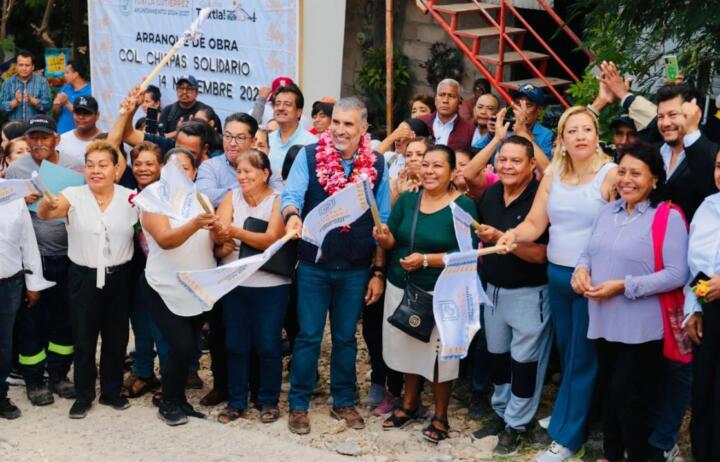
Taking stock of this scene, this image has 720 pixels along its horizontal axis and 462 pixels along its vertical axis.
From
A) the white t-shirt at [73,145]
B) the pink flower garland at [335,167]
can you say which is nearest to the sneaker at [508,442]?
the pink flower garland at [335,167]

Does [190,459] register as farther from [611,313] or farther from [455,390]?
[611,313]

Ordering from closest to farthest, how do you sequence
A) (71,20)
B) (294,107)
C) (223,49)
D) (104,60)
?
(294,107)
(223,49)
(104,60)
(71,20)

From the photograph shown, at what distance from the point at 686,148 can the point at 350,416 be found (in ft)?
8.76

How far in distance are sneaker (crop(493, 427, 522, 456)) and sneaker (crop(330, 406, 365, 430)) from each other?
92cm

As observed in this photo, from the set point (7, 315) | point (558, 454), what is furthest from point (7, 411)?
point (558, 454)

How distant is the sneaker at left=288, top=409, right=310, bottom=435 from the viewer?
6.57 metres

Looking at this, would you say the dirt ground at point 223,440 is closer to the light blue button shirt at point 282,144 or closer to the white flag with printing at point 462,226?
the white flag with printing at point 462,226

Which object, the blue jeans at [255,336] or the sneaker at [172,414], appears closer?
the blue jeans at [255,336]

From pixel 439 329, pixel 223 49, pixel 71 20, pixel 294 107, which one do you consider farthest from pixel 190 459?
pixel 71 20

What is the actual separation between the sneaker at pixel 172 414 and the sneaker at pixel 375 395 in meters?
1.23

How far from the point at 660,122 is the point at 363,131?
1.80 m

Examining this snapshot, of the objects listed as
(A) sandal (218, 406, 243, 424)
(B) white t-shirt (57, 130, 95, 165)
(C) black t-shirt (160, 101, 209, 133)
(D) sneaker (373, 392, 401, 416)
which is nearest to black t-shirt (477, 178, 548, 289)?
(D) sneaker (373, 392, 401, 416)

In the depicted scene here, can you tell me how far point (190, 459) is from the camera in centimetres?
619

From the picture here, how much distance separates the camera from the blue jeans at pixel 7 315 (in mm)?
6734
